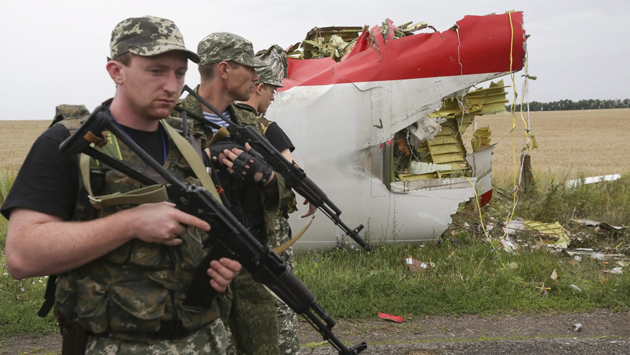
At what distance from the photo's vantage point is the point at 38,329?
4754 mm

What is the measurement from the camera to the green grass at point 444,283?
5.23 meters

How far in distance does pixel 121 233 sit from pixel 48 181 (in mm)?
272

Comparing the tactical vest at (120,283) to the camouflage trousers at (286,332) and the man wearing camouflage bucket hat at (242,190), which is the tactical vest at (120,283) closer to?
the man wearing camouflage bucket hat at (242,190)

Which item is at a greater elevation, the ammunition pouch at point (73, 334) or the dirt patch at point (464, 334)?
the ammunition pouch at point (73, 334)

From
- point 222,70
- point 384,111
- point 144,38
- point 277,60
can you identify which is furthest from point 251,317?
point 277,60

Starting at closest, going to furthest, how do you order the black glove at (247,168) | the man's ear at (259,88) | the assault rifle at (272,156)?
the black glove at (247,168) < the assault rifle at (272,156) < the man's ear at (259,88)

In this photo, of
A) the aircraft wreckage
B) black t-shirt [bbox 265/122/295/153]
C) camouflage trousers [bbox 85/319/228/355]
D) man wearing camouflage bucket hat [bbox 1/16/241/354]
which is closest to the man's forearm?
man wearing camouflage bucket hat [bbox 1/16/241/354]

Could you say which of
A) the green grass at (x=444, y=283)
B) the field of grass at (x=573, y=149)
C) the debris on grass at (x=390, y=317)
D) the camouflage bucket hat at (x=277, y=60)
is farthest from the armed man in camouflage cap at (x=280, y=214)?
the field of grass at (x=573, y=149)

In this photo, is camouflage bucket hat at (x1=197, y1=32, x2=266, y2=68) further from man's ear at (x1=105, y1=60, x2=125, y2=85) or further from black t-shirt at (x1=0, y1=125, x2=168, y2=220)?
black t-shirt at (x1=0, y1=125, x2=168, y2=220)

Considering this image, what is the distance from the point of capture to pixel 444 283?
5.63m

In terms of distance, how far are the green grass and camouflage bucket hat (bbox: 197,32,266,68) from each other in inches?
110

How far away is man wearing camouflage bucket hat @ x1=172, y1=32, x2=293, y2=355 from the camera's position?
285cm

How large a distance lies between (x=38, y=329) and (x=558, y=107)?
70937mm

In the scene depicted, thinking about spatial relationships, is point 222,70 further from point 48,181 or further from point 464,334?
point 464,334
